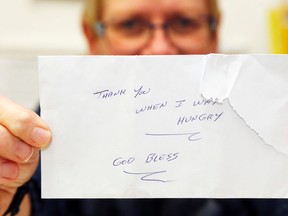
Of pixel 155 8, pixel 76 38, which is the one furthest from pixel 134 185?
pixel 76 38

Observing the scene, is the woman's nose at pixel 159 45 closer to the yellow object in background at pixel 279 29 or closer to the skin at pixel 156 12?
the skin at pixel 156 12

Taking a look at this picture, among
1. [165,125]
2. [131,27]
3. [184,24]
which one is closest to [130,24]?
[131,27]

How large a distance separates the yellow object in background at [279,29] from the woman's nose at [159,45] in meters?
0.43

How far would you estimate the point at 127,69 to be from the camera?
46cm

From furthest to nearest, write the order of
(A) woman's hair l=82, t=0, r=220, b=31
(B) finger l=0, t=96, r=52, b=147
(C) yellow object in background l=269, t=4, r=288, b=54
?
1. (C) yellow object in background l=269, t=4, r=288, b=54
2. (A) woman's hair l=82, t=0, r=220, b=31
3. (B) finger l=0, t=96, r=52, b=147

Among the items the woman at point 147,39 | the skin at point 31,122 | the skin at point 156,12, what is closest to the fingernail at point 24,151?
the skin at point 31,122

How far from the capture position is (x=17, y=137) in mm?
458

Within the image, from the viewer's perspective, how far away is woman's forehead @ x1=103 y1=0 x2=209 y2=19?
794mm

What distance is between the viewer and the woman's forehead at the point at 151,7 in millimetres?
794

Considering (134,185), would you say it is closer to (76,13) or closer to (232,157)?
(232,157)

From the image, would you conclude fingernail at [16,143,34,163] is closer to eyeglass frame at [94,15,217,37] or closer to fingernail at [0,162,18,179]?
fingernail at [0,162,18,179]

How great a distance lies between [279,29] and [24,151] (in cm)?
86

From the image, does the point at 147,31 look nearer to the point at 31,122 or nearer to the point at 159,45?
the point at 159,45

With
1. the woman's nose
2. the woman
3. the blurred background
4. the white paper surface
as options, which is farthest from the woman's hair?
the white paper surface
